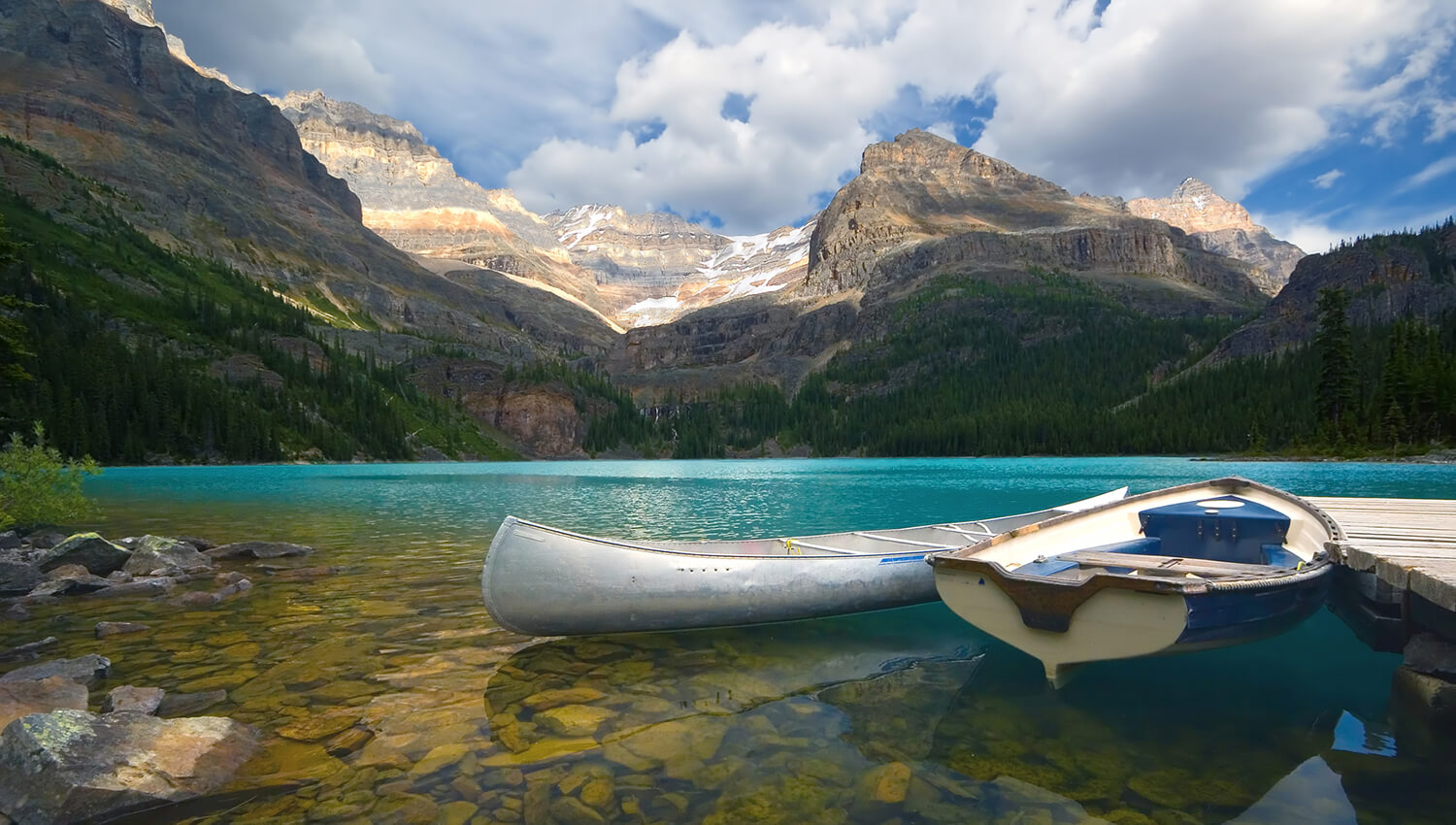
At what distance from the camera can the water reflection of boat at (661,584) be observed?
39.5 ft

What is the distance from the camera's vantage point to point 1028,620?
963cm

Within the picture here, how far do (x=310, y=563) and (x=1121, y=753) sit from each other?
23.0m

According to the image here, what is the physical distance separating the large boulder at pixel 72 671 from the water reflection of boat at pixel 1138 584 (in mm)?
13221

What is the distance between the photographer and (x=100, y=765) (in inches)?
275

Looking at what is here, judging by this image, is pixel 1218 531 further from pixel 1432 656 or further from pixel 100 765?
pixel 100 765

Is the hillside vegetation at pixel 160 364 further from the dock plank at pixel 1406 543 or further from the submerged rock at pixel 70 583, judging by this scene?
the dock plank at pixel 1406 543

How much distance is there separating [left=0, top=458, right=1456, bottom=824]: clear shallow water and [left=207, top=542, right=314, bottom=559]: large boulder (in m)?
6.69

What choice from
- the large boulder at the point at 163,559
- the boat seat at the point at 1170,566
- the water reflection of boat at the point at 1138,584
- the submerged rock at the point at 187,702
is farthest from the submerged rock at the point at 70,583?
the boat seat at the point at 1170,566

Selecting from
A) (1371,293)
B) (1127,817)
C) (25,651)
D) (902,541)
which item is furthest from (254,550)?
(1371,293)

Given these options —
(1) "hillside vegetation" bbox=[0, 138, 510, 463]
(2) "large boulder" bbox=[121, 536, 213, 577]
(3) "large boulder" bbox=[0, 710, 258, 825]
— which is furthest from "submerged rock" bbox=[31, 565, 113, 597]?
(1) "hillside vegetation" bbox=[0, 138, 510, 463]

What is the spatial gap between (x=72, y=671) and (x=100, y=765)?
503 centimetres

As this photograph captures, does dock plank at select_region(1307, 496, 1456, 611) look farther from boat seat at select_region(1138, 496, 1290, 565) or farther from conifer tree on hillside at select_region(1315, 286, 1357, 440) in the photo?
conifer tree on hillside at select_region(1315, 286, 1357, 440)

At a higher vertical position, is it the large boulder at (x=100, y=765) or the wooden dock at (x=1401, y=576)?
the wooden dock at (x=1401, y=576)

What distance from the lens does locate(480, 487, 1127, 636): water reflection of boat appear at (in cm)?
1204
